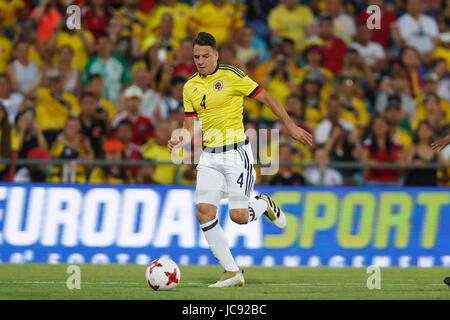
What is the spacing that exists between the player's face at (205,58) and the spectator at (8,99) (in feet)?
23.0

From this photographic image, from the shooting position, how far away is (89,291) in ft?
39.5

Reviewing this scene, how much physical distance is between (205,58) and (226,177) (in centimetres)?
140

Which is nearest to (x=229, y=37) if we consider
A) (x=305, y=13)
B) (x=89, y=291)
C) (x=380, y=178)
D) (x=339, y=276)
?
(x=305, y=13)

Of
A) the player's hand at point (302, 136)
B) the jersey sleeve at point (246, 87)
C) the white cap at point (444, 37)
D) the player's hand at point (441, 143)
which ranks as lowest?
the player's hand at point (441, 143)

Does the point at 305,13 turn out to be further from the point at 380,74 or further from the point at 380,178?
the point at 380,178

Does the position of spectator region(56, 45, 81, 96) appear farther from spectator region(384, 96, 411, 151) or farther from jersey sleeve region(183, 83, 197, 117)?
jersey sleeve region(183, 83, 197, 117)

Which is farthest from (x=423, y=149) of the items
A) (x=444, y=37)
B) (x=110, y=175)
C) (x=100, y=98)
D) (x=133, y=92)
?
(x=100, y=98)

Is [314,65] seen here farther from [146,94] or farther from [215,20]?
[146,94]

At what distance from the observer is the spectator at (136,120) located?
18.5m

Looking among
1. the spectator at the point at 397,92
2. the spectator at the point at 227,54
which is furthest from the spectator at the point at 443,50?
the spectator at the point at 227,54

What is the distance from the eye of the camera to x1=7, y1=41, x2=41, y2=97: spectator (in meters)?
19.4

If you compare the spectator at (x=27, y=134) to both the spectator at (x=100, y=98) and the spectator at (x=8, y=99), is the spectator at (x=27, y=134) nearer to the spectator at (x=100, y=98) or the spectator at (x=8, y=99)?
the spectator at (x=8, y=99)

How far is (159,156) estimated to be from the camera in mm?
18109
